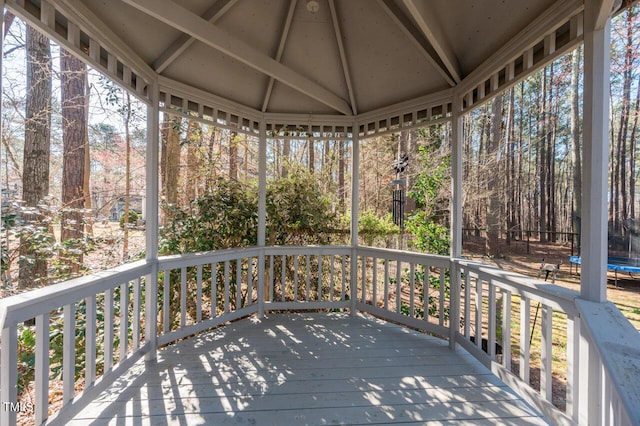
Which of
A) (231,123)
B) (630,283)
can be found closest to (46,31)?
(231,123)

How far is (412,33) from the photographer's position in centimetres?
270

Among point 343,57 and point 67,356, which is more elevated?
point 343,57

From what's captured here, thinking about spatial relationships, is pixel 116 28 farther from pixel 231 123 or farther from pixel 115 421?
pixel 115 421

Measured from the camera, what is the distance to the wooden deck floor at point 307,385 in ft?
6.31

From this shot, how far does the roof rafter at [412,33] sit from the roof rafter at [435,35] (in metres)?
0.11

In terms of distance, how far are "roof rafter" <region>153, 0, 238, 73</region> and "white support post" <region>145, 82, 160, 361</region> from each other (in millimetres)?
197

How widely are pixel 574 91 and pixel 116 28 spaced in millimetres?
10272

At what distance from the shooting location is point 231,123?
3621mm

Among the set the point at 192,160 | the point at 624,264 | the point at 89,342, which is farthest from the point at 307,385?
the point at 192,160

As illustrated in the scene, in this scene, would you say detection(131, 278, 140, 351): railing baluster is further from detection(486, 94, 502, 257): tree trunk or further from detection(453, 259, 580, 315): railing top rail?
detection(486, 94, 502, 257): tree trunk

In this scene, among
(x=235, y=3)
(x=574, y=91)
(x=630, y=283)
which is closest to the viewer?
(x=235, y=3)

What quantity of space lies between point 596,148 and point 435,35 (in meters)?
1.44

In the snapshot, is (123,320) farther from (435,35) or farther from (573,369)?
(435,35)

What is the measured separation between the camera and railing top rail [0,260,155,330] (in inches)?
56.3
